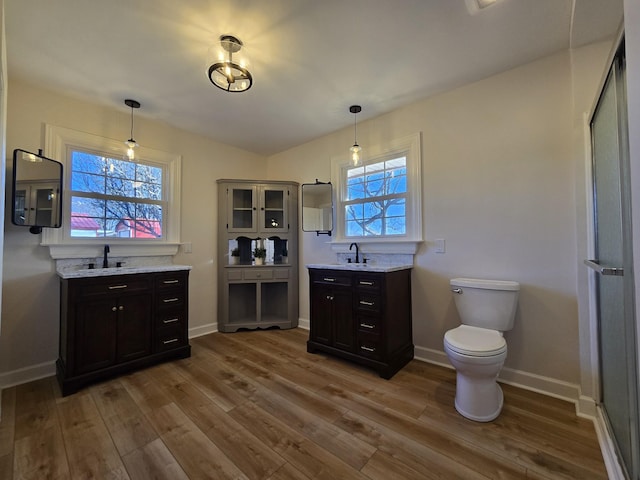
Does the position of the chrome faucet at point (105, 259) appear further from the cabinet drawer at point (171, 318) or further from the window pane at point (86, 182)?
the cabinet drawer at point (171, 318)

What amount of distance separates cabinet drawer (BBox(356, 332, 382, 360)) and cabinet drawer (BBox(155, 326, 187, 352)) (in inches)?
67.7

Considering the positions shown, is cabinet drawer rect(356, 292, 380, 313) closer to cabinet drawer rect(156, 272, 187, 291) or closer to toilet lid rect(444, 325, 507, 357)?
toilet lid rect(444, 325, 507, 357)

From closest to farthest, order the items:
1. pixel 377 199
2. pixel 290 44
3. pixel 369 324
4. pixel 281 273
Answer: pixel 290 44, pixel 369 324, pixel 377 199, pixel 281 273

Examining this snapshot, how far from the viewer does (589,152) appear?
1713 millimetres

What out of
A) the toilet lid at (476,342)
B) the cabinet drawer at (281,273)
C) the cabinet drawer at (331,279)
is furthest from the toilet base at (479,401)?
the cabinet drawer at (281,273)

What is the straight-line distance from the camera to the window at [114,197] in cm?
249

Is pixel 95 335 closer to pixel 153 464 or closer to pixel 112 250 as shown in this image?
pixel 112 250

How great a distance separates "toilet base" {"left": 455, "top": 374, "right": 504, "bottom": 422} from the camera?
164cm

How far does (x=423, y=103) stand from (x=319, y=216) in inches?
65.2

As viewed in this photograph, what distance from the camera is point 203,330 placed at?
326 cm

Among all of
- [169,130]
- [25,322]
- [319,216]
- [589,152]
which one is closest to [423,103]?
[589,152]

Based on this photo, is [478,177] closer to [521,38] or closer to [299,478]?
[521,38]

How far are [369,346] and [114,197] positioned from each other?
2937mm

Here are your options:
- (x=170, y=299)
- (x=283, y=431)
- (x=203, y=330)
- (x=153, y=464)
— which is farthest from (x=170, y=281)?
(x=283, y=431)
